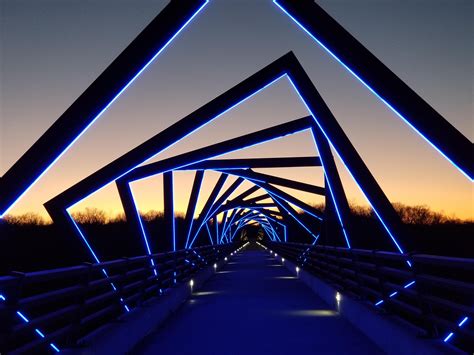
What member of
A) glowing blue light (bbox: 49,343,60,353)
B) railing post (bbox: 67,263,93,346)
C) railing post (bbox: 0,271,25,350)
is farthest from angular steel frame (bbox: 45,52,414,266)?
railing post (bbox: 0,271,25,350)

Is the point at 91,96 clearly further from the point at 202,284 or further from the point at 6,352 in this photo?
the point at 202,284

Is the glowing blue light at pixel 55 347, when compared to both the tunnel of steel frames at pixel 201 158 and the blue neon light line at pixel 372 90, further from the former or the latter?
the blue neon light line at pixel 372 90

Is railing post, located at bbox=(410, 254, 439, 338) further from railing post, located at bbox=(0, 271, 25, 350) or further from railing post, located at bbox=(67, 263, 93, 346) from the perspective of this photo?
railing post, located at bbox=(0, 271, 25, 350)

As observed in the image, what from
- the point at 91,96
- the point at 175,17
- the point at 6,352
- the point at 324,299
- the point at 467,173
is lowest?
the point at 324,299

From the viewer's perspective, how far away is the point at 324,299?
44.0ft

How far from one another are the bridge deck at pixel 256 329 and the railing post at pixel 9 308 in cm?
330

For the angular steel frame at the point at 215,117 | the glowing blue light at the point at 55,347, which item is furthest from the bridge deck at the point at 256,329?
the angular steel frame at the point at 215,117

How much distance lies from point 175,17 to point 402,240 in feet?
22.1

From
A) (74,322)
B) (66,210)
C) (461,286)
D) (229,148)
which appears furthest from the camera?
(229,148)

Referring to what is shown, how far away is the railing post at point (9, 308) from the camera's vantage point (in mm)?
4328

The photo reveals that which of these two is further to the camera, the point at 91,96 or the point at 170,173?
the point at 170,173

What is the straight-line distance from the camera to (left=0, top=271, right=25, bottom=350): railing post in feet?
14.2

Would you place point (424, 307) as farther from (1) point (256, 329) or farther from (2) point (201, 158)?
(2) point (201, 158)

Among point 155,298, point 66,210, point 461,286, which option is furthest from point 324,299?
point 461,286
